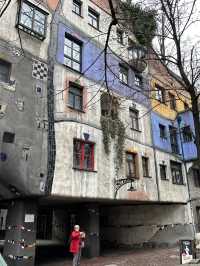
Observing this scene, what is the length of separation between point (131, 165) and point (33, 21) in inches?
361

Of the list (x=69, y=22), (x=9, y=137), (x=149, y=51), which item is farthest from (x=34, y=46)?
(x=149, y=51)

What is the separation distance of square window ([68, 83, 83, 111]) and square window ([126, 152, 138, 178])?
13.5 ft

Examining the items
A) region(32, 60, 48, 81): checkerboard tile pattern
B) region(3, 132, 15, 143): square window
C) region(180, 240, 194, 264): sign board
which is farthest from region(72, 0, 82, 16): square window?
region(180, 240, 194, 264): sign board

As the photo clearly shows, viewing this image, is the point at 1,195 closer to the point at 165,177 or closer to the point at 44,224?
the point at 165,177

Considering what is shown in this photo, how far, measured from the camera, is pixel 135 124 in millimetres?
17734

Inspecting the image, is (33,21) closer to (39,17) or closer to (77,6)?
(39,17)

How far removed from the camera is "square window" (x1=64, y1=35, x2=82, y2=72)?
583 inches

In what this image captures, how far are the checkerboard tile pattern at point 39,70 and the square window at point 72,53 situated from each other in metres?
1.60

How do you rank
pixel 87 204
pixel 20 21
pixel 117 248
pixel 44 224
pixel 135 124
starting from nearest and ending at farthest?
pixel 20 21 → pixel 87 204 → pixel 135 124 → pixel 117 248 → pixel 44 224

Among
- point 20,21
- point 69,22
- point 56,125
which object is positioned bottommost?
point 56,125

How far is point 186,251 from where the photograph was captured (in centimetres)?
1037

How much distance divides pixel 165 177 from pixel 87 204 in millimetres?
6078

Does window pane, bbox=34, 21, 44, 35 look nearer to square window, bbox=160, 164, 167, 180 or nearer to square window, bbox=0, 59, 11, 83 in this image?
square window, bbox=0, 59, 11, 83

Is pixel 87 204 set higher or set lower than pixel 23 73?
lower
